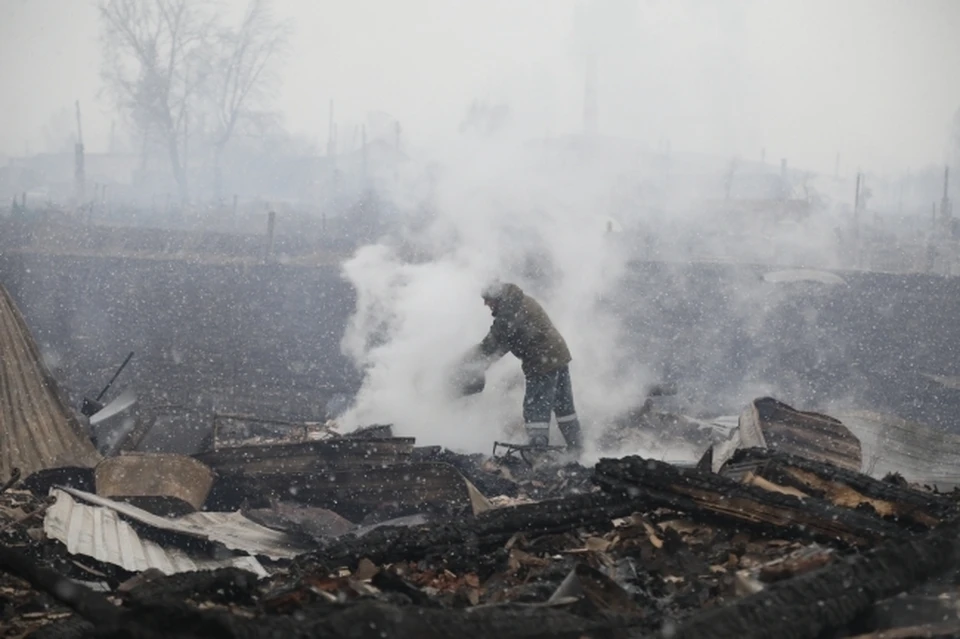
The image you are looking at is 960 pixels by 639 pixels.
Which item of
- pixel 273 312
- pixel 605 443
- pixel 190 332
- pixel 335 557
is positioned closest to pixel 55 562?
pixel 335 557

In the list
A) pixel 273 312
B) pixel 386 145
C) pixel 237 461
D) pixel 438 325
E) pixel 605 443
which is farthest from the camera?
pixel 386 145

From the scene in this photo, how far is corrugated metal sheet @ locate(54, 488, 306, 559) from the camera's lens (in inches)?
228

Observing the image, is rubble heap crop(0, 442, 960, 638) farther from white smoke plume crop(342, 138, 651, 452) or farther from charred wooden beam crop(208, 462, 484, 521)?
white smoke plume crop(342, 138, 651, 452)

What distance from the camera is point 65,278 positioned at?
866 inches

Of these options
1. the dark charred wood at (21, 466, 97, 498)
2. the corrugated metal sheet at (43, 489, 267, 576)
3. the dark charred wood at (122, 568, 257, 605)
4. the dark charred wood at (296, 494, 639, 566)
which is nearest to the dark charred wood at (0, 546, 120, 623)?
the dark charred wood at (122, 568, 257, 605)

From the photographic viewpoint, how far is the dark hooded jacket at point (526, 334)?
31.2ft

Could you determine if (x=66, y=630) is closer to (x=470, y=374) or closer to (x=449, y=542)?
(x=449, y=542)

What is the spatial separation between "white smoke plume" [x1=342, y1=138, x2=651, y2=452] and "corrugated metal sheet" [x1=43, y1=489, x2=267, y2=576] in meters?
4.68

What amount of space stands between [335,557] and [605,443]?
6.12m

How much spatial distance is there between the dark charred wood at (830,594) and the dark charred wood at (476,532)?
1485 mm

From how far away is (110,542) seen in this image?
5238mm

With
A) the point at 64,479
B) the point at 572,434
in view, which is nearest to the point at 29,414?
the point at 64,479

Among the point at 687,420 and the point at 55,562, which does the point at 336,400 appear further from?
the point at 55,562

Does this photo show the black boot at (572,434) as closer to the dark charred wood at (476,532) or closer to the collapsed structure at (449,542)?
the collapsed structure at (449,542)
